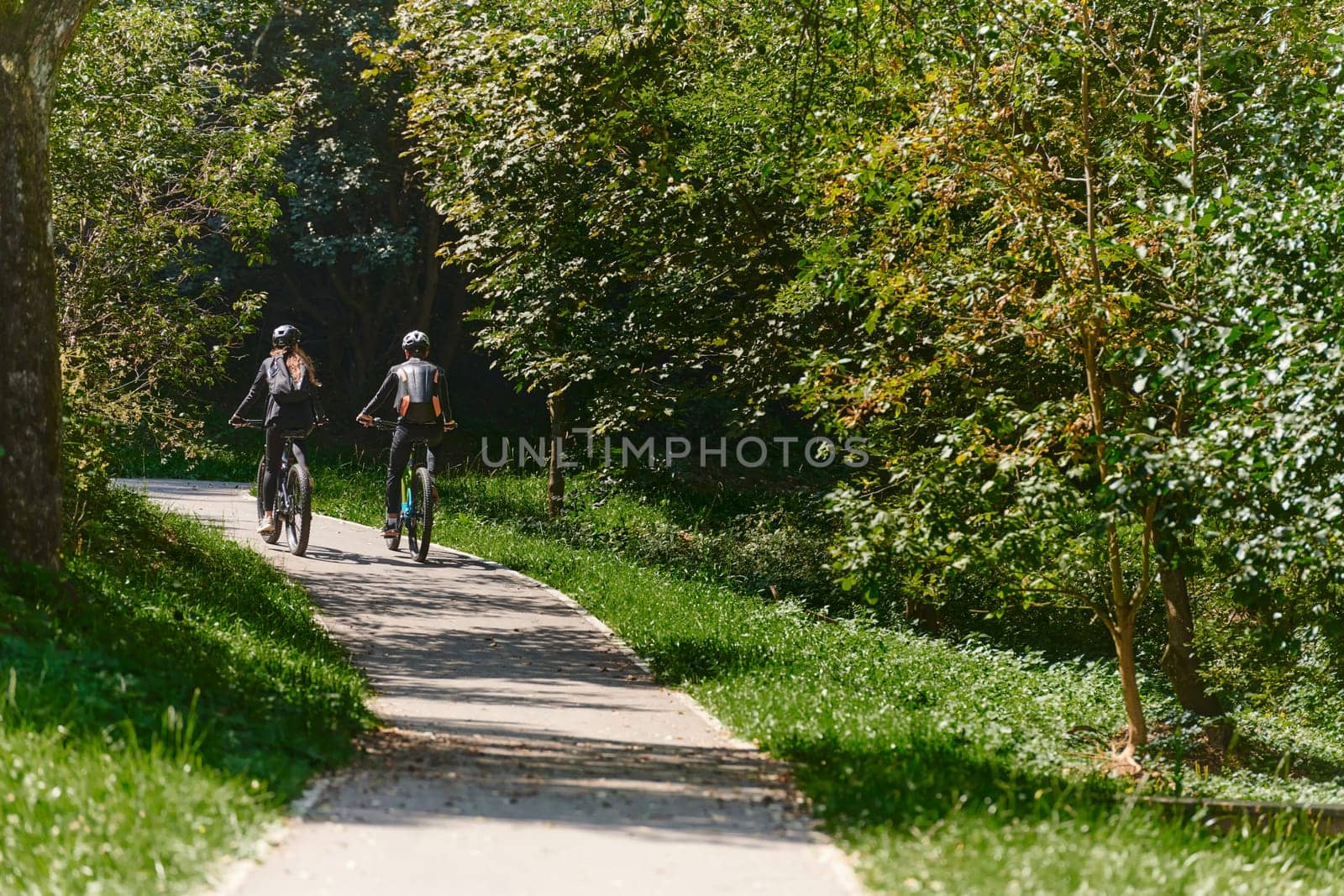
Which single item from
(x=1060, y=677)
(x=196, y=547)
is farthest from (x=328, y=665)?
(x=1060, y=677)

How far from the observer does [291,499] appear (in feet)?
46.7

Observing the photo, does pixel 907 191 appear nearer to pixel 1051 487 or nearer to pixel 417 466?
pixel 1051 487

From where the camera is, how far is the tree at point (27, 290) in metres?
8.17

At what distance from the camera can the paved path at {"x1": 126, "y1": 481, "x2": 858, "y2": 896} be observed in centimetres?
493

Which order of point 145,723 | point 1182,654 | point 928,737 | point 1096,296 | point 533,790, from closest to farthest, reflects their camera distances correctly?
point 145,723, point 533,790, point 928,737, point 1096,296, point 1182,654

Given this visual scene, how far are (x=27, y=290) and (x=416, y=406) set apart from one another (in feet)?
20.0

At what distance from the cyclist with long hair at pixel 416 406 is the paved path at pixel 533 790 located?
2987mm

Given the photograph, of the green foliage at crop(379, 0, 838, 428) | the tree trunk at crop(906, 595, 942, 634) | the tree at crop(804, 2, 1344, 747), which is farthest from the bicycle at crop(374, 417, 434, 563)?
the tree trunk at crop(906, 595, 942, 634)

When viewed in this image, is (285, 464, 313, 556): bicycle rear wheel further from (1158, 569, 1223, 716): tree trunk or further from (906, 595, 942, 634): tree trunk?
(1158, 569, 1223, 716): tree trunk

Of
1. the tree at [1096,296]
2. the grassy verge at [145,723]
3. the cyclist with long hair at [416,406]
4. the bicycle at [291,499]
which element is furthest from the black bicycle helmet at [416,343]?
the tree at [1096,296]

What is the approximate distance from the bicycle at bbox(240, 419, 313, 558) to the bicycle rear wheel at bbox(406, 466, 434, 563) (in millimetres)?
1054

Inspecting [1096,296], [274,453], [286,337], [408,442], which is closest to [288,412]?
[274,453]

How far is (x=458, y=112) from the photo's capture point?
1641 centimetres

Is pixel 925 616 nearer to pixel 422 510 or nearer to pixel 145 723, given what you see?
pixel 422 510
